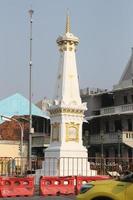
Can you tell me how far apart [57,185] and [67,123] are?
546 cm

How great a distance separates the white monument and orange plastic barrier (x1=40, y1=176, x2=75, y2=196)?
4.05 metres

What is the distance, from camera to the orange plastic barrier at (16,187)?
64.4 feet

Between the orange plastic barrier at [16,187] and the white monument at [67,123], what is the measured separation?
4.99m

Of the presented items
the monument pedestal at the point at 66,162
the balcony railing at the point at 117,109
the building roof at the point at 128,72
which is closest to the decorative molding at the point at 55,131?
the monument pedestal at the point at 66,162

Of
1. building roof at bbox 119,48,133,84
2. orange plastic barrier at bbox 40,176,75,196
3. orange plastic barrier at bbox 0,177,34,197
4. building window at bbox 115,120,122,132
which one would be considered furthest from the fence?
building roof at bbox 119,48,133,84

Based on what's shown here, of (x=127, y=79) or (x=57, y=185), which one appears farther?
(x=127, y=79)

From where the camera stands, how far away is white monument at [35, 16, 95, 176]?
83.3ft

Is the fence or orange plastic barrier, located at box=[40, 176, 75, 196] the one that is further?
the fence

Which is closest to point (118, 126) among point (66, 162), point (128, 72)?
point (128, 72)

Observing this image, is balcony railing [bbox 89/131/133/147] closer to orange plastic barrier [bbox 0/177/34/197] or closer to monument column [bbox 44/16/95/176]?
monument column [bbox 44/16/95/176]

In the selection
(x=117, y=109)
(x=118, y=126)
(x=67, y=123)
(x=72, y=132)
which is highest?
(x=117, y=109)

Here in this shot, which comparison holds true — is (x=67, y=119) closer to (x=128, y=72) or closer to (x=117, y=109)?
(x=117, y=109)

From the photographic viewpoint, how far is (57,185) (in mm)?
20984

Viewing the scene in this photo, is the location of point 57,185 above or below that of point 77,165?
below
